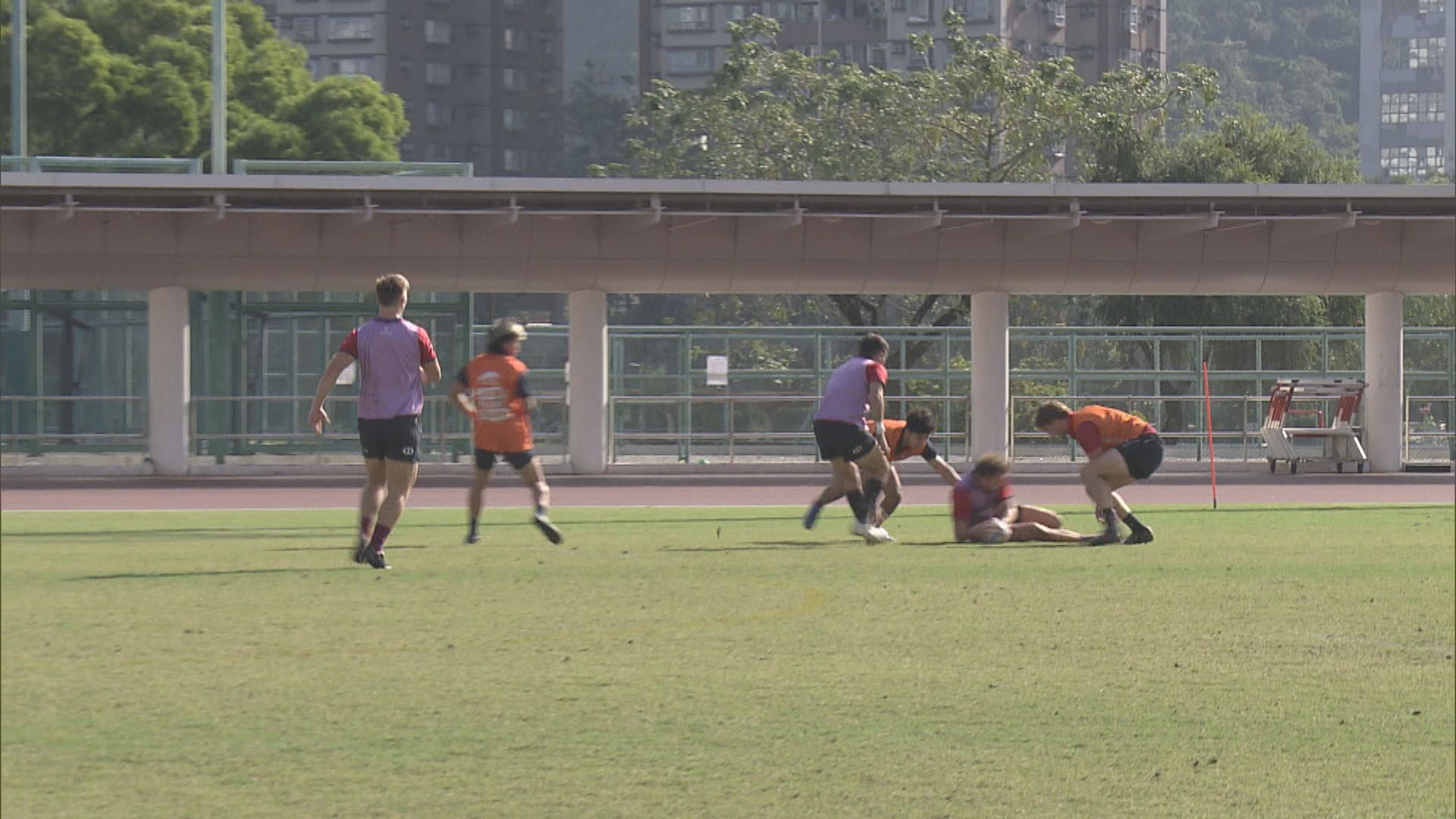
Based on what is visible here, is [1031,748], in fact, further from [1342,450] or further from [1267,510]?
[1342,450]

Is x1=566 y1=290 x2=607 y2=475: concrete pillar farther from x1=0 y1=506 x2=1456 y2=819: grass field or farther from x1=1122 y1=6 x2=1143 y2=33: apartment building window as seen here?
x1=1122 y1=6 x2=1143 y2=33: apartment building window

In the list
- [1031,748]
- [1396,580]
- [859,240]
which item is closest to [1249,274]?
[859,240]

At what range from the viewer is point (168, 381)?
96.4 ft

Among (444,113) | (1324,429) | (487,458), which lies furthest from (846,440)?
(444,113)

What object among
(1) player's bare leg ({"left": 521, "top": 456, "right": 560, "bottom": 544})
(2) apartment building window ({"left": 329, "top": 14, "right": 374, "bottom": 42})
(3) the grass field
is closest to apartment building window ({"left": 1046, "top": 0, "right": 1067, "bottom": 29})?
(2) apartment building window ({"left": 329, "top": 14, "right": 374, "bottom": 42})

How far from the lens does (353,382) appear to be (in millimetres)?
3375

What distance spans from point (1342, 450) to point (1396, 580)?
70.5ft

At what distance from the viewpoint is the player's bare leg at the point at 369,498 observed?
3.68 metres

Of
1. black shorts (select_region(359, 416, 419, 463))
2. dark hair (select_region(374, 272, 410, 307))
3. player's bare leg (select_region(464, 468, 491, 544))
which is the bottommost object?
player's bare leg (select_region(464, 468, 491, 544))

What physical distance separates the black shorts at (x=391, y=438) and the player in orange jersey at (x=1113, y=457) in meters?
9.68

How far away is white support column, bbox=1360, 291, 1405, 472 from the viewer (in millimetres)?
32094

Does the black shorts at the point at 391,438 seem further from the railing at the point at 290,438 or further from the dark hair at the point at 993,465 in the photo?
the railing at the point at 290,438

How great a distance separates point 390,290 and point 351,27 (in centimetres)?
12514

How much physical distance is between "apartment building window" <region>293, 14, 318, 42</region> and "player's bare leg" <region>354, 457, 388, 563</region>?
12419 cm
